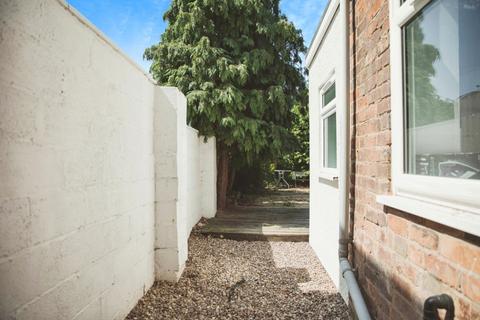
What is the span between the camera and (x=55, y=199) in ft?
5.92

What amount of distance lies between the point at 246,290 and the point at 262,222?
3.29 m

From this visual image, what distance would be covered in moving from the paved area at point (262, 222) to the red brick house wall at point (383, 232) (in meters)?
3.35

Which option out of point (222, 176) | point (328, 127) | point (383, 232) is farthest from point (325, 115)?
point (222, 176)

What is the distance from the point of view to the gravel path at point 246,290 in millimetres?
3078

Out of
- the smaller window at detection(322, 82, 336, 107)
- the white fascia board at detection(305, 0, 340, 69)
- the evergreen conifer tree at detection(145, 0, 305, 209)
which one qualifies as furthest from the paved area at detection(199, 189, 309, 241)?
the white fascia board at detection(305, 0, 340, 69)

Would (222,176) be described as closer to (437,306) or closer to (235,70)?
(235,70)

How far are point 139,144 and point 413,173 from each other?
2.42 metres

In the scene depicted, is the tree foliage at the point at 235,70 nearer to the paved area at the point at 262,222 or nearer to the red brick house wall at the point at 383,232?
the paved area at the point at 262,222

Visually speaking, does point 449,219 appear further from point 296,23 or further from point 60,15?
point 296,23

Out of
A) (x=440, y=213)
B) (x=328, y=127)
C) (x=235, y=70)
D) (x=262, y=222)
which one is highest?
(x=235, y=70)

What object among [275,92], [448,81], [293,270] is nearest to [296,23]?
[275,92]

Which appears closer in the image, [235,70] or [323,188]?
[323,188]

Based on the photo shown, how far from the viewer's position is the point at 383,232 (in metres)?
2.06

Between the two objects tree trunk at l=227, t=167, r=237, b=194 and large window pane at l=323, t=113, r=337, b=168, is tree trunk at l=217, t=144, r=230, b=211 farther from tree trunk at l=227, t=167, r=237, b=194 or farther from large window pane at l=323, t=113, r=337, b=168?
large window pane at l=323, t=113, r=337, b=168
